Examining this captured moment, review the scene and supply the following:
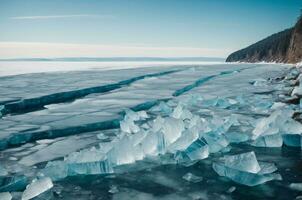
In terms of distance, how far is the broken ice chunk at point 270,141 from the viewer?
2.98 metres

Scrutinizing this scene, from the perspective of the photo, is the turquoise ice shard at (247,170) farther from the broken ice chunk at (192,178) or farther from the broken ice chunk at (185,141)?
the broken ice chunk at (185,141)

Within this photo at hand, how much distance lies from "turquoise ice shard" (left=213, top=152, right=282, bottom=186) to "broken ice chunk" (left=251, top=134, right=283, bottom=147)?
0.71m

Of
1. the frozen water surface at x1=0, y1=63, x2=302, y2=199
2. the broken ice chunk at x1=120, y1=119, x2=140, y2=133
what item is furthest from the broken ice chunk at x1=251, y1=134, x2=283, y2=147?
→ the broken ice chunk at x1=120, y1=119, x2=140, y2=133

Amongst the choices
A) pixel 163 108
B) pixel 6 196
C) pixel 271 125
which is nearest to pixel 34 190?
pixel 6 196

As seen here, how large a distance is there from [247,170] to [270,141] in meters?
0.91

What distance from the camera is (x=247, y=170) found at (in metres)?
2.20

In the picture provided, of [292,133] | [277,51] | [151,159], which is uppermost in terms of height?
[277,51]

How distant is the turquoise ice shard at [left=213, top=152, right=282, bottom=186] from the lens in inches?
82.1

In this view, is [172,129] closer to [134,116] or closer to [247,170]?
[247,170]

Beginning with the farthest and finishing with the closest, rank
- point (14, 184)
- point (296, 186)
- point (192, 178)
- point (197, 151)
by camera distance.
Result: 1. point (197, 151)
2. point (192, 178)
3. point (14, 184)
4. point (296, 186)

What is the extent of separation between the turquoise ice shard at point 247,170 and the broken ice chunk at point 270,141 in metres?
0.71

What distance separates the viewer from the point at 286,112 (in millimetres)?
3598

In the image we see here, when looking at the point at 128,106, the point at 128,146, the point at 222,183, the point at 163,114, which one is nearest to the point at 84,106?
the point at 128,106

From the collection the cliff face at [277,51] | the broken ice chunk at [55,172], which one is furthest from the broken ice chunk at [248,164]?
the cliff face at [277,51]
